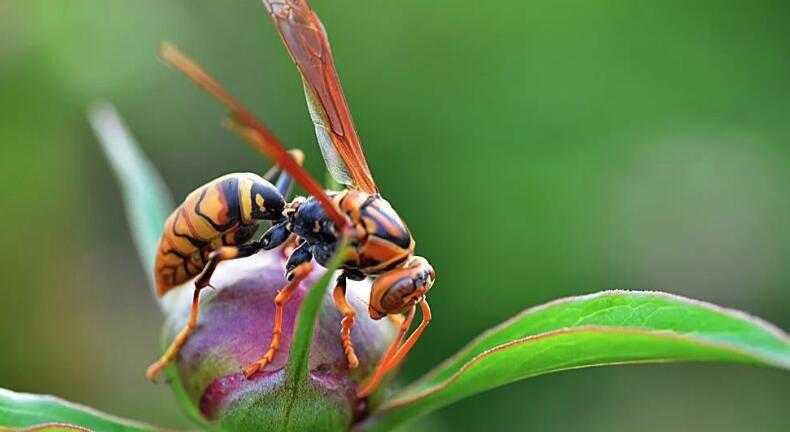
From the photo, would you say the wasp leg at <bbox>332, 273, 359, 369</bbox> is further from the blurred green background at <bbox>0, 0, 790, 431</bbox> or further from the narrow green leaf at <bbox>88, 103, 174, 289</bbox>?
the blurred green background at <bbox>0, 0, 790, 431</bbox>

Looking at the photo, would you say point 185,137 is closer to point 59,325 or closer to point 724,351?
point 59,325

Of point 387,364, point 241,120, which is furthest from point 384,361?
point 241,120

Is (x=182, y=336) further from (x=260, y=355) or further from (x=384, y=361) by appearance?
(x=384, y=361)

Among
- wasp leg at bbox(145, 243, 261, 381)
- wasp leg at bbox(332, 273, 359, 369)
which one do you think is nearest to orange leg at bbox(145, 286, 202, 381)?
wasp leg at bbox(145, 243, 261, 381)

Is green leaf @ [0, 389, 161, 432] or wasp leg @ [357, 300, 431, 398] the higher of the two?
green leaf @ [0, 389, 161, 432]

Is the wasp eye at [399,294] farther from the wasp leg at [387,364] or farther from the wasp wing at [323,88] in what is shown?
the wasp wing at [323,88]

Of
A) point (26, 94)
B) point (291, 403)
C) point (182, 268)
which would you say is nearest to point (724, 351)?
point (291, 403)
